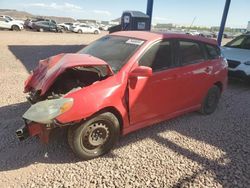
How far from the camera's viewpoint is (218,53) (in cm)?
559

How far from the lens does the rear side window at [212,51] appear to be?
5287 mm

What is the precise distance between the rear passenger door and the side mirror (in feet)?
3.27

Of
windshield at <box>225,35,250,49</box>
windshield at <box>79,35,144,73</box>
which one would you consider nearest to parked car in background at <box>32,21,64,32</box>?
windshield at <box>225,35,250,49</box>

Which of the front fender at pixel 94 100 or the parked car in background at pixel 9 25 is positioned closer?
the front fender at pixel 94 100

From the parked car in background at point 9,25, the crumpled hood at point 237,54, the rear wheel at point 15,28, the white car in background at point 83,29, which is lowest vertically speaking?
the white car in background at point 83,29

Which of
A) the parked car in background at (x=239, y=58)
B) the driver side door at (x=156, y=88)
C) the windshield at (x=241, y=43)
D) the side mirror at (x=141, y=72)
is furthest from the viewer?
the windshield at (x=241, y=43)

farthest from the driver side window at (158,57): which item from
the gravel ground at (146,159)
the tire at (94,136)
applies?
the gravel ground at (146,159)

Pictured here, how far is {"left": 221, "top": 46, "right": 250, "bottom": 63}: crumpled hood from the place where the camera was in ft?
25.4

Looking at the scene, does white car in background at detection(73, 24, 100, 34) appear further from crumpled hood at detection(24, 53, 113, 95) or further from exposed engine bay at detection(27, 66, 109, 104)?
exposed engine bay at detection(27, 66, 109, 104)

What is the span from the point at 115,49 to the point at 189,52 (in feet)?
4.73

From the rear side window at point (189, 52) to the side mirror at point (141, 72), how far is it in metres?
1.14

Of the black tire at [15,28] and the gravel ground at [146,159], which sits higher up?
the gravel ground at [146,159]

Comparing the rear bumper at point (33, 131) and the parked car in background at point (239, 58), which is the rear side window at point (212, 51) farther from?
the rear bumper at point (33, 131)

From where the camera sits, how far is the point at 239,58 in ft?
25.6
